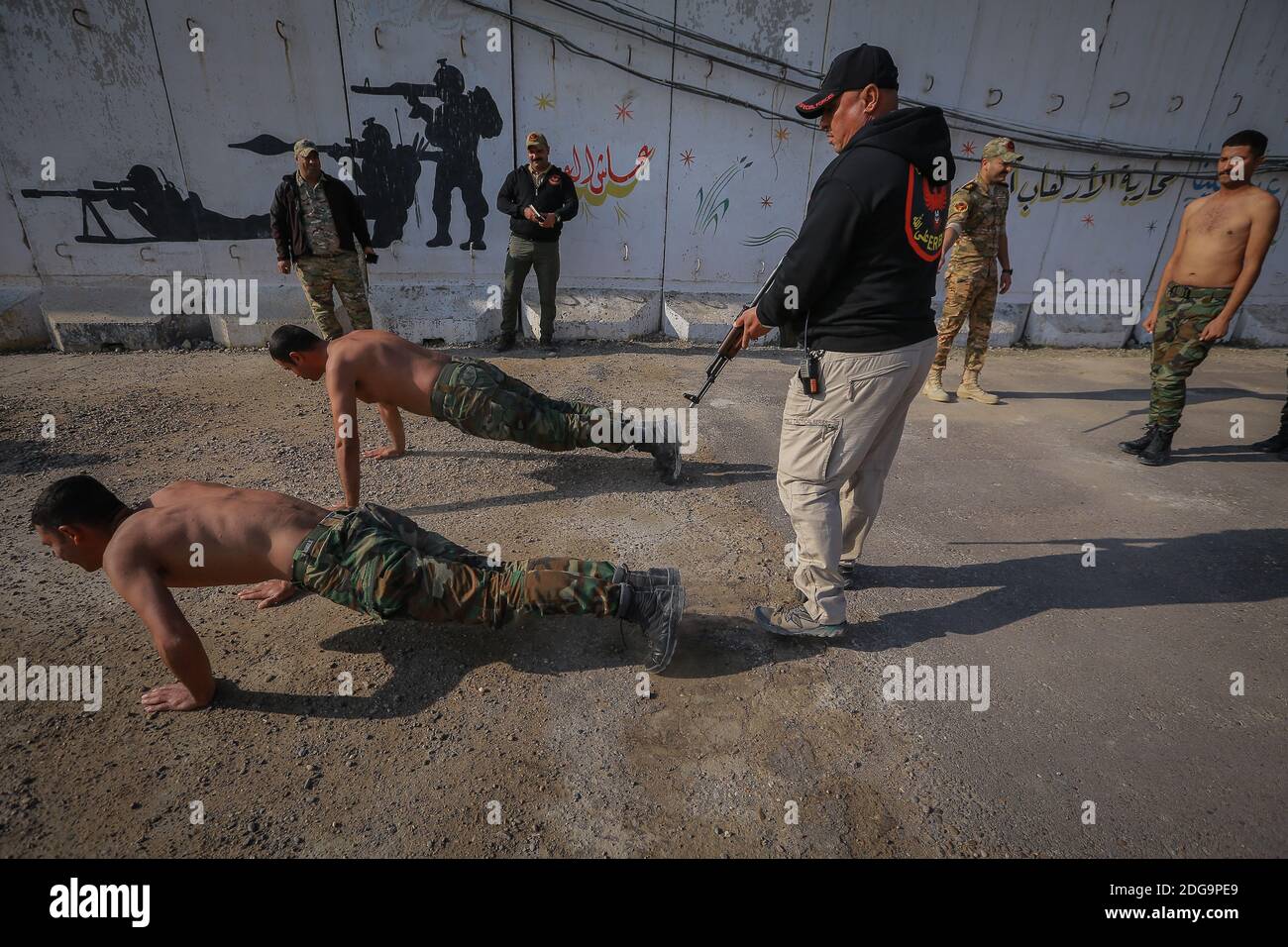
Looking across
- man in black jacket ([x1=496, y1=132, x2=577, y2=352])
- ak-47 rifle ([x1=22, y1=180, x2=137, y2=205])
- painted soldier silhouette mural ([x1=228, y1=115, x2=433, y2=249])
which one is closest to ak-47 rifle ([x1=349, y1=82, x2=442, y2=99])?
painted soldier silhouette mural ([x1=228, y1=115, x2=433, y2=249])

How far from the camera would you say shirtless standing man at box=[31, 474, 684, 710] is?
2.08m

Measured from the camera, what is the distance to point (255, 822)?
1.92 metres

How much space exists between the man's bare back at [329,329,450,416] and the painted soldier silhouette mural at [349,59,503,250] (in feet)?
12.3

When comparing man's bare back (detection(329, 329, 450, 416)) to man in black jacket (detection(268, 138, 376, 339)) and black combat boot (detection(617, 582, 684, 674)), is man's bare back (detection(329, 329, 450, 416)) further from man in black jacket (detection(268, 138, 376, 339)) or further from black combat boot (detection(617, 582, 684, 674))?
man in black jacket (detection(268, 138, 376, 339))

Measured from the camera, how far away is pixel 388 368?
3400 millimetres

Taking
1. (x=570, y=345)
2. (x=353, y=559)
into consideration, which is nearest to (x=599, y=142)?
(x=570, y=345)

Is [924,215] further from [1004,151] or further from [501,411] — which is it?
[1004,151]

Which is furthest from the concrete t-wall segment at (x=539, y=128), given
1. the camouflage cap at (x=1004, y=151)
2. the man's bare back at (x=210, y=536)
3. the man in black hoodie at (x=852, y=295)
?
the man in black hoodie at (x=852, y=295)

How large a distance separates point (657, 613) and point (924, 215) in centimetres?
169

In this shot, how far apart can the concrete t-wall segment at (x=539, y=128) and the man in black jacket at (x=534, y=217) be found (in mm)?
439

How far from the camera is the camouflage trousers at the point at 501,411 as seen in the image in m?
3.44

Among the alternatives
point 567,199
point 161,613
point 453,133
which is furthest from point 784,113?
point 161,613

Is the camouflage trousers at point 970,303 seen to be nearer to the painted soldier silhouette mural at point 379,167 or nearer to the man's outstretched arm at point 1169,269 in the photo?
the man's outstretched arm at point 1169,269
